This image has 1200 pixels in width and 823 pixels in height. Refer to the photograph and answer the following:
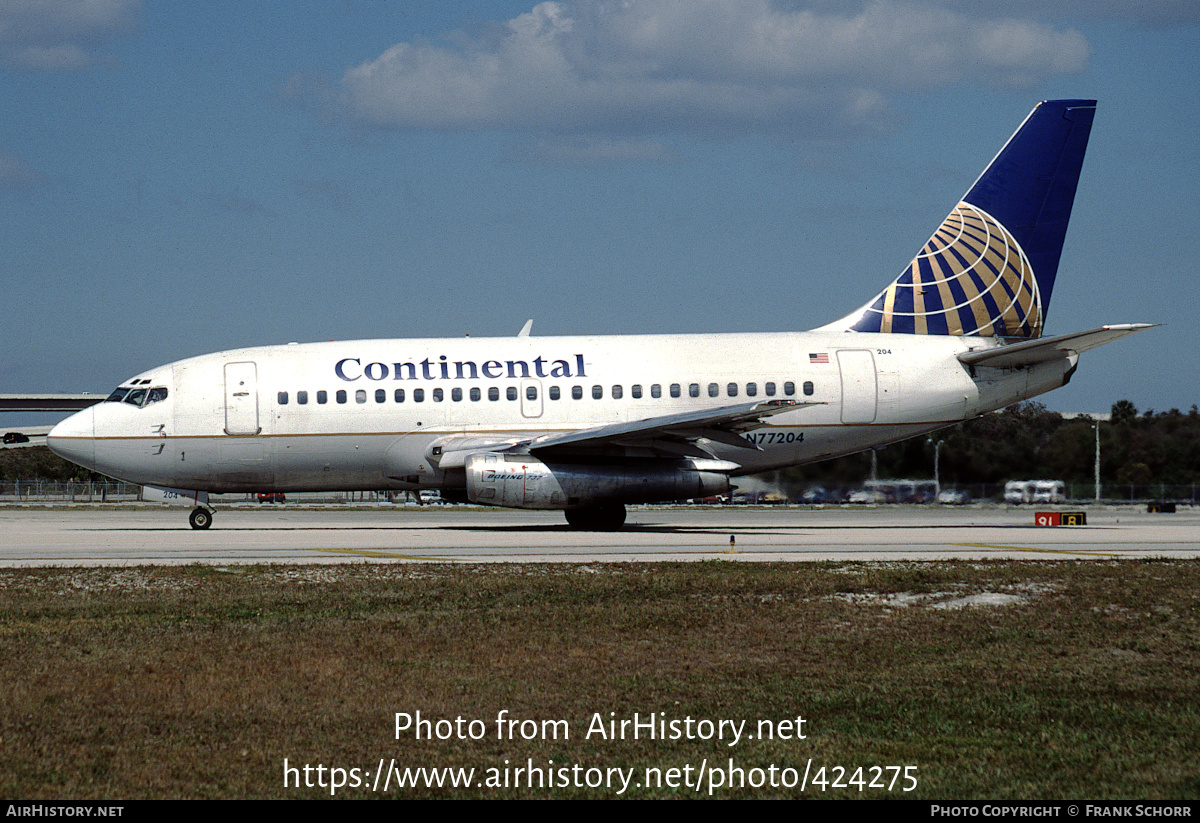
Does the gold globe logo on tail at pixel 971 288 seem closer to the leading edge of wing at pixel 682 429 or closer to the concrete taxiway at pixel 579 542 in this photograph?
the leading edge of wing at pixel 682 429

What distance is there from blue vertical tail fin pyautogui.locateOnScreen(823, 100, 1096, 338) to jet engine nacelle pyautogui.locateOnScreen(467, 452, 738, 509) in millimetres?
6452

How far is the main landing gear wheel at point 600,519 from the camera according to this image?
91.6 ft

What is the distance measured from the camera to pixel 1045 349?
26.7 metres

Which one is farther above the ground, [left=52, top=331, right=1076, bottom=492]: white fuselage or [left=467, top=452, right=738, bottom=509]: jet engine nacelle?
[left=52, top=331, right=1076, bottom=492]: white fuselage

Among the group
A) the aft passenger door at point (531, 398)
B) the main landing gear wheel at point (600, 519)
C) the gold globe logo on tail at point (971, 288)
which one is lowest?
the main landing gear wheel at point (600, 519)

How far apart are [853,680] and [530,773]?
343 cm

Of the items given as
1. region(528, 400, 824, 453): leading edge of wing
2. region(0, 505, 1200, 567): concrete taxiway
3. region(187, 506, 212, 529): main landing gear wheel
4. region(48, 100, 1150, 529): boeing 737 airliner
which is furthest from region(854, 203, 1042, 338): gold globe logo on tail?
region(187, 506, 212, 529): main landing gear wheel

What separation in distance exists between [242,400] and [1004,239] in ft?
62.0

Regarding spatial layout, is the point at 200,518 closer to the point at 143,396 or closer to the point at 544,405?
the point at 143,396

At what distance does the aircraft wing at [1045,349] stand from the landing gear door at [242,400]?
16771 mm

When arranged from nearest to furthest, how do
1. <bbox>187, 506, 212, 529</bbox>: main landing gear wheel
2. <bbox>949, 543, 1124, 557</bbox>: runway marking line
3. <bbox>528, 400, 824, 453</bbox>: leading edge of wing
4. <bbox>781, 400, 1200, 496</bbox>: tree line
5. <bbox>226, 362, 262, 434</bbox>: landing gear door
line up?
<bbox>949, 543, 1124, 557</bbox>: runway marking line → <bbox>528, 400, 824, 453</bbox>: leading edge of wing → <bbox>226, 362, 262, 434</bbox>: landing gear door → <bbox>187, 506, 212, 529</bbox>: main landing gear wheel → <bbox>781, 400, 1200, 496</bbox>: tree line

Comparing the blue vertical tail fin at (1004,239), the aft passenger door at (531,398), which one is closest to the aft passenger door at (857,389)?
the blue vertical tail fin at (1004,239)

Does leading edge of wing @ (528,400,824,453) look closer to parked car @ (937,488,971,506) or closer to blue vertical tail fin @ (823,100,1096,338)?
blue vertical tail fin @ (823,100,1096,338)

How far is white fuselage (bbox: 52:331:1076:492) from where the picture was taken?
2711 cm
